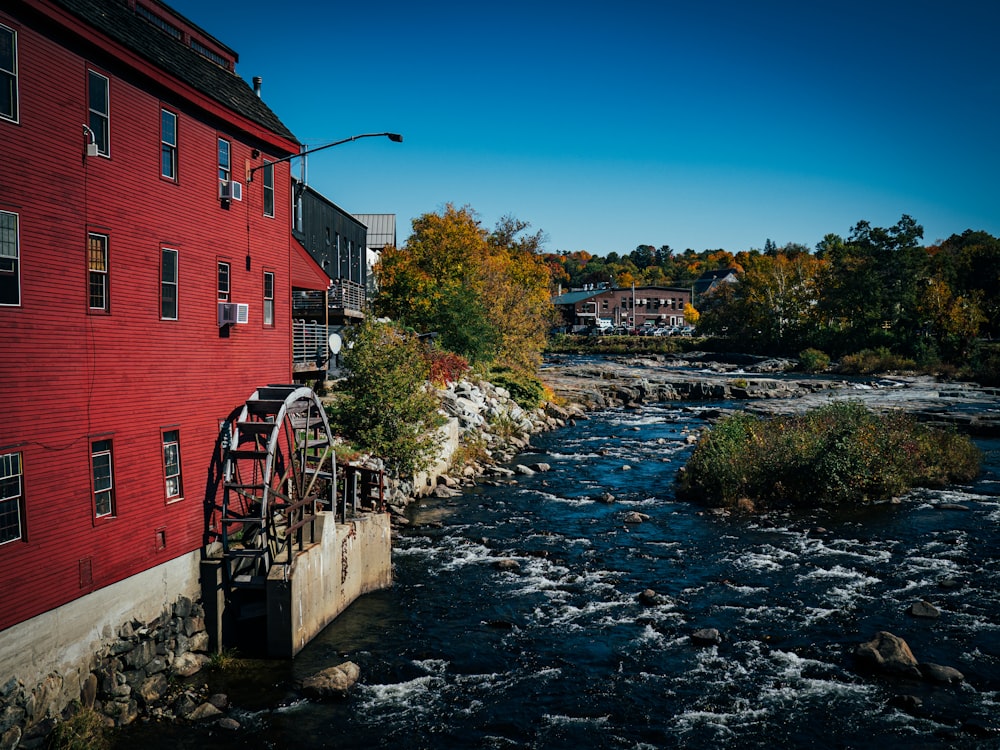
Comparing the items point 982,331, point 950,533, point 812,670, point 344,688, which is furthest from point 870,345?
point 344,688

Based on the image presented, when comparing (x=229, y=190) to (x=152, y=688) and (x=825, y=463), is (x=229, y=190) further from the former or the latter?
(x=825, y=463)

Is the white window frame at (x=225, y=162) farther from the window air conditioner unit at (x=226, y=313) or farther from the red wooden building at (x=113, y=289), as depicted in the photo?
the window air conditioner unit at (x=226, y=313)

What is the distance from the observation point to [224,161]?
18922 millimetres

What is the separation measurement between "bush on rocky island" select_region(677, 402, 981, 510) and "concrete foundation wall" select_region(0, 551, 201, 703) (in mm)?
20337

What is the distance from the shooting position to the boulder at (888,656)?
50.2ft

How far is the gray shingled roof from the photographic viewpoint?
1473 centimetres

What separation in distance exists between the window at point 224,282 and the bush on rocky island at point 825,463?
19.5 m

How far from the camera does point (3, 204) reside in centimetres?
1222

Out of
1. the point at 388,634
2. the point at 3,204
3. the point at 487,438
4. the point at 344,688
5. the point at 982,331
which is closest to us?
the point at 3,204

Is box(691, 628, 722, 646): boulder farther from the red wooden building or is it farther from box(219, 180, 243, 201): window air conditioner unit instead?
box(219, 180, 243, 201): window air conditioner unit

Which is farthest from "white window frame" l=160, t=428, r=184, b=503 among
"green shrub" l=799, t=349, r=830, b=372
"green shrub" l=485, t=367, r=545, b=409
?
"green shrub" l=799, t=349, r=830, b=372

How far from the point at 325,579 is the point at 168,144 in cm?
1086

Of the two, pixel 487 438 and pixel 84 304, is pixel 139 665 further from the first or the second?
pixel 487 438

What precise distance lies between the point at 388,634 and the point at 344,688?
109 inches
